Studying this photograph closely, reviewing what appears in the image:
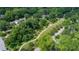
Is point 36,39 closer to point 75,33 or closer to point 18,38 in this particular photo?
point 18,38

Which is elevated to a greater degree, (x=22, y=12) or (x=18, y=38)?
(x=22, y=12)
